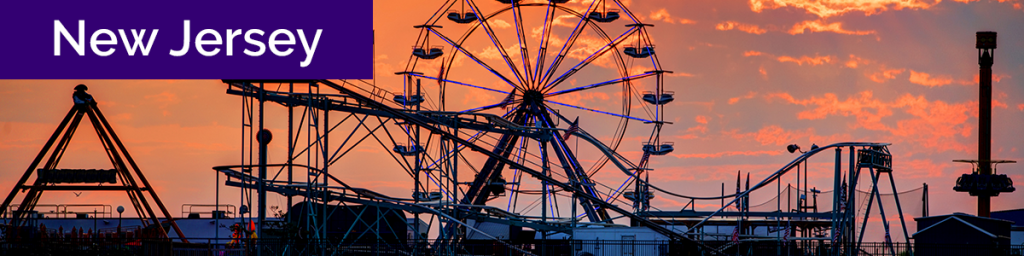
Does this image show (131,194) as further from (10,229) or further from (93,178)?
(10,229)

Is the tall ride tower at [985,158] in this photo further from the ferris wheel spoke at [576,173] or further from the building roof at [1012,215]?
the ferris wheel spoke at [576,173]

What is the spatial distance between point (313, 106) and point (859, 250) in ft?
78.4

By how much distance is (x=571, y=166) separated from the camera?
Result: 65250mm

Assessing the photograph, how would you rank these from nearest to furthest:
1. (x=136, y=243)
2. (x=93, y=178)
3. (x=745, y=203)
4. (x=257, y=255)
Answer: (x=257, y=255) < (x=136, y=243) < (x=93, y=178) < (x=745, y=203)

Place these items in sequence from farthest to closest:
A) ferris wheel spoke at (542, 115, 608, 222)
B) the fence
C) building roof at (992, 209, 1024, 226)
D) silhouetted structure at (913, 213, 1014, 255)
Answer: building roof at (992, 209, 1024, 226) → ferris wheel spoke at (542, 115, 608, 222) → silhouetted structure at (913, 213, 1014, 255) → the fence

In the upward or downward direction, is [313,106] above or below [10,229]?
above

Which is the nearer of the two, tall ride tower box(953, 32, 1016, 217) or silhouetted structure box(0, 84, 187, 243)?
silhouetted structure box(0, 84, 187, 243)

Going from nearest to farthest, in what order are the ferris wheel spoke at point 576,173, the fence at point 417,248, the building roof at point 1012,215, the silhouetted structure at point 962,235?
1. the fence at point 417,248
2. the silhouetted structure at point 962,235
3. the ferris wheel spoke at point 576,173
4. the building roof at point 1012,215

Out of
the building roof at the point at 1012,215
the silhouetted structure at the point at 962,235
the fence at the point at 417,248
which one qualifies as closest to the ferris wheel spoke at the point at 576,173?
the fence at the point at 417,248

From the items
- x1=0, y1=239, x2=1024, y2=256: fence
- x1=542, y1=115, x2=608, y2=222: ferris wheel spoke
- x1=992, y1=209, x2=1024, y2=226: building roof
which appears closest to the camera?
x1=0, y1=239, x2=1024, y2=256: fence

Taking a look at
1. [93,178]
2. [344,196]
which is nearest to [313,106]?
[344,196]

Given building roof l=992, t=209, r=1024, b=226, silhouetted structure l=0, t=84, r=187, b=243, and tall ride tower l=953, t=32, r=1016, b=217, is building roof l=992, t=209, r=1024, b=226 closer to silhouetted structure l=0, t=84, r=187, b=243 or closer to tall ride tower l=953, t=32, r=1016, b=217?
tall ride tower l=953, t=32, r=1016, b=217

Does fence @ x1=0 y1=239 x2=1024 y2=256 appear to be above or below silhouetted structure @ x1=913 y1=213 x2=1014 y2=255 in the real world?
below

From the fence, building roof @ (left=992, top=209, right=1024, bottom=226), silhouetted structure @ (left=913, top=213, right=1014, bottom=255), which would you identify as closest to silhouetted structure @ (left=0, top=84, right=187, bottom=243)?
the fence
